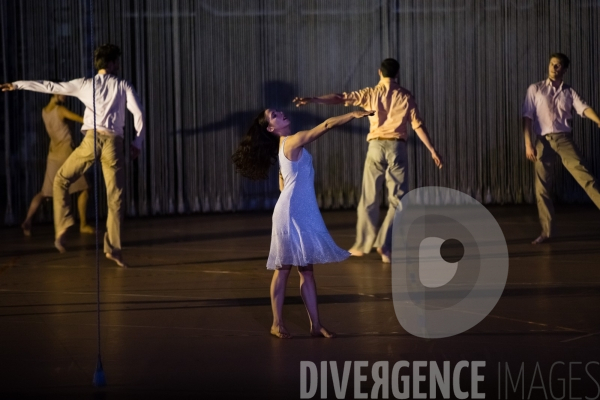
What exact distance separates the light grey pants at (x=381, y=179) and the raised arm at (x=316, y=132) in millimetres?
3165

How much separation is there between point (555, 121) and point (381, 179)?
188 centimetres

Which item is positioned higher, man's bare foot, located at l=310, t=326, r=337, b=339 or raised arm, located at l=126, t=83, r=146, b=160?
raised arm, located at l=126, t=83, r=146, b=160

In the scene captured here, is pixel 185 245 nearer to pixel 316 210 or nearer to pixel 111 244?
pixel 111 244

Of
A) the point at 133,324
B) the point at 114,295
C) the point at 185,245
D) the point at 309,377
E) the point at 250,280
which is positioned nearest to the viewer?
the point at 309,377

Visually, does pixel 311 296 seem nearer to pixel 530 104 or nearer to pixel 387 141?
pixel 387 141

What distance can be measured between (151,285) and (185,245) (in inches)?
94.7

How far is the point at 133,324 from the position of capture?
6.17 m

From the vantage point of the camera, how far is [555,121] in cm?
941

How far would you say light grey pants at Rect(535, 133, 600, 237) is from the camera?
9.41 metres

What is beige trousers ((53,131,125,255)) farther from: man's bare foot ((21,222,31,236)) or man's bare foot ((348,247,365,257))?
man's bare foot ((21,222,31,236))

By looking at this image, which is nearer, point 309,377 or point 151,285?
point 309,377

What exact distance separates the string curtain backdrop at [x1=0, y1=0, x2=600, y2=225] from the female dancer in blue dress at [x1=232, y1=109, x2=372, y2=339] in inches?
288

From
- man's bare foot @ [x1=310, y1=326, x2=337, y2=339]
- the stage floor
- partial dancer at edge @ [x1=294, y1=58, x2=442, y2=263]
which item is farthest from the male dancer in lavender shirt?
man's bare foot @ [x1=310, y1=326, x2=337, y2=339]

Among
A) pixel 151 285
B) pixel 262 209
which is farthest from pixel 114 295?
pixel 262 209
